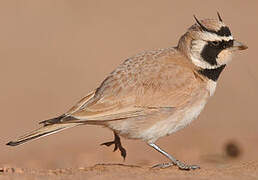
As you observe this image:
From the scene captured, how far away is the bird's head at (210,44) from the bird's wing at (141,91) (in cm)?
21

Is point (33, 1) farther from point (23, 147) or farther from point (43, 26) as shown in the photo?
point (23, 147)

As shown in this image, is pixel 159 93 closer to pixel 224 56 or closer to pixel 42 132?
pixel 224 56

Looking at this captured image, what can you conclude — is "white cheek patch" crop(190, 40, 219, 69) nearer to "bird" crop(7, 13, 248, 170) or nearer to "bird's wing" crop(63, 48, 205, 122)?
"bird" crop(7, 13, 248, 170)

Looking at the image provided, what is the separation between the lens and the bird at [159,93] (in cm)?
847

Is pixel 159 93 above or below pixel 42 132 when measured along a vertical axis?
above

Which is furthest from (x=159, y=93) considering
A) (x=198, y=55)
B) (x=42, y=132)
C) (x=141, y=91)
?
(x=42, y=132)

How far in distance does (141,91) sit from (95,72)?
8505mm

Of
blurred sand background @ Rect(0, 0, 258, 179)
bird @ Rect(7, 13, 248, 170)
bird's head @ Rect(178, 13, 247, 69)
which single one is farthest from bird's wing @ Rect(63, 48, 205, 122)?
blurred sand background @ Rect(0, 0, 258, 179)

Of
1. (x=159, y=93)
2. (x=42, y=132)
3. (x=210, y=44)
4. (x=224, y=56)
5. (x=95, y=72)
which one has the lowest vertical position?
(x=95, y=72)

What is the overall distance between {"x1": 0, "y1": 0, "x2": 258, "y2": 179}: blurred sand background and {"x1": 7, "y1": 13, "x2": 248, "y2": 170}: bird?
0.67 metres

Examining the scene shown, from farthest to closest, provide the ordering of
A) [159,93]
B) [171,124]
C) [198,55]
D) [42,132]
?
[198,55], [159,93], [171,124], [42,132]

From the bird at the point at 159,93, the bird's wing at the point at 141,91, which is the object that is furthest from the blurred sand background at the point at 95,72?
the bird's wing at the point at 141,91

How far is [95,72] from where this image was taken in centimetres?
1706

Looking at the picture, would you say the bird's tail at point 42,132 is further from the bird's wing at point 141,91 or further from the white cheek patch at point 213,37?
the white cheek patch at point 213,37
